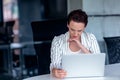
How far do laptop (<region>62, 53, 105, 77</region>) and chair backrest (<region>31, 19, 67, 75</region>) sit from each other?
133 centimetres

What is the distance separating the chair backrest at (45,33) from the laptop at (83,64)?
133cm

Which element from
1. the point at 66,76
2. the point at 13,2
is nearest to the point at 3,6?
the point at 13,2

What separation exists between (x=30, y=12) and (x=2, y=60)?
6.03 feet

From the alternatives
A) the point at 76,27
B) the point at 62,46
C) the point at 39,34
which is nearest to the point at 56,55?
the point at 62,46

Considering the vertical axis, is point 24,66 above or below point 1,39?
below

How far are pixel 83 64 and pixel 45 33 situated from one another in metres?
1.70

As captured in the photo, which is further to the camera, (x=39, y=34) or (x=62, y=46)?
(x=39, y=34)

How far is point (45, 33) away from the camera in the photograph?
418 centimetres

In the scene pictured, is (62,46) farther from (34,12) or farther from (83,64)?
(34,12)

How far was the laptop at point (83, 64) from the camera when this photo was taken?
2.52 metres

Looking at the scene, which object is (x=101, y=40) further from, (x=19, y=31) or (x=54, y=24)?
(x=19, y=31)

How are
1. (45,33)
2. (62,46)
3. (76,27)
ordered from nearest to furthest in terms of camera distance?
1. (76,27)
2. (62,46)
3. (45,33)

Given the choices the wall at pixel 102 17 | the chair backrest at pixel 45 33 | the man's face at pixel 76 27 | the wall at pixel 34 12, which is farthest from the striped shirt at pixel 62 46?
the wall at pixel 34 12

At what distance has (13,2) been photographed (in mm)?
5488
